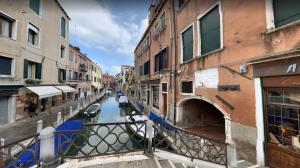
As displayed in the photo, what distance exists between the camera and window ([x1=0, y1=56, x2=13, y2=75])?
8.70 m

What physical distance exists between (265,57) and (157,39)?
35.4 feet

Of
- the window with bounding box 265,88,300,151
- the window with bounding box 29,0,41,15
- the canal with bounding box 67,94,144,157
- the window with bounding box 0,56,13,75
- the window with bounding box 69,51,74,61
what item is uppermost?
the window with bounding box 29,0,41,15

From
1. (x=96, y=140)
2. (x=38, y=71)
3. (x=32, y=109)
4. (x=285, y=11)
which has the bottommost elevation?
(x=96, y=140)

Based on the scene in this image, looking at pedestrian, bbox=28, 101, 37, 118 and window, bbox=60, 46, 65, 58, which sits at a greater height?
window, bbox=60, 46, 65, 58

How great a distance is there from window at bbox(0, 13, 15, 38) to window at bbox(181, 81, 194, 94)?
11.6 meters

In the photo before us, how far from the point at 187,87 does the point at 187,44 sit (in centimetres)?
274

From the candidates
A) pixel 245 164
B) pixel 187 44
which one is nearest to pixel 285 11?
pixel 245 164

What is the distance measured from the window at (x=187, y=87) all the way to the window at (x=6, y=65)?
11.3m

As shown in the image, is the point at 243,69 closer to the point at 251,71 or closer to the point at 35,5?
the point at 251,71

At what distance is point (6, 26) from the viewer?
9.05 m

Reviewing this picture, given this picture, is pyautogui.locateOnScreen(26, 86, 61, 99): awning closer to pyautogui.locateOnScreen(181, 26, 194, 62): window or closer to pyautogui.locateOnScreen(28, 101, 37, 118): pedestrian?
pyautogui.locateOnScreen(28, 101, 37, 118): pedestrian

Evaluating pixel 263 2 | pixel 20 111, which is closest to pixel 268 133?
pixel 263 2

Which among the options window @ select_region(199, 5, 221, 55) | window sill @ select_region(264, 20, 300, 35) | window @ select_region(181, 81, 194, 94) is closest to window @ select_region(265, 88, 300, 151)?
window sill @ select_region(264, 20, 300, 35)

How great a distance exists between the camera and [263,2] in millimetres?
4430
